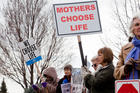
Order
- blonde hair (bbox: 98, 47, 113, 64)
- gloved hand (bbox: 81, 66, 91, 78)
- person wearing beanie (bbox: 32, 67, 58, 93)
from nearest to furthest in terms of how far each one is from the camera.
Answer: blonde hair (bbox: 98, 47, 113, 64) < gloved hand (bbox: 81, 66, 91, 78) < person wearing beanie (bbox: 32, 67, 58, 93)

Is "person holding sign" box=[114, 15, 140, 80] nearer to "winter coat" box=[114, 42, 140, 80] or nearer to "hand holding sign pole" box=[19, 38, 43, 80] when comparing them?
"winter coat" box=[114, 42, 140, 80]

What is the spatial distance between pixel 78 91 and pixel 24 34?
11105 mm

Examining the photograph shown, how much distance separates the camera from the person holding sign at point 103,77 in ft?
13.9

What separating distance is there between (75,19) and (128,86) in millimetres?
2813

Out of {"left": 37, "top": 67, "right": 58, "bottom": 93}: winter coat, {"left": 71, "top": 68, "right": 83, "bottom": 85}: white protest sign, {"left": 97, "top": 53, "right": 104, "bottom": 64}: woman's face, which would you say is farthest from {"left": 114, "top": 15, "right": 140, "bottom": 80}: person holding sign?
{"left": 37, "top": 67, "right": 58, "bottom": 93}: winter coat

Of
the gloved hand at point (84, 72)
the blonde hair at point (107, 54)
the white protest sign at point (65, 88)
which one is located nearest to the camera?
the blonde hair at point (107, 54)

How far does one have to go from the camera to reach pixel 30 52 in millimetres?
7875

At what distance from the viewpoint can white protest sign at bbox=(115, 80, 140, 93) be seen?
264cm

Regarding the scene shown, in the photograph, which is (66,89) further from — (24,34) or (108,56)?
(24,34)

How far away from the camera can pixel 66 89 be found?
5766mm

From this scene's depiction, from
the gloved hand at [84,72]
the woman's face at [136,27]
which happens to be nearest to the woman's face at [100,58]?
the gloved hand at [84,72]

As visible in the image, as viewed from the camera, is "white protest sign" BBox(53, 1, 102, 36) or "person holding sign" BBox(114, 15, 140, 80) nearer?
"person holding sign" BBox(114, 15, 140, 80)

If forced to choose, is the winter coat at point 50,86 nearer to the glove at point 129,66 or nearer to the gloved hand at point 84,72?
the gloved hand at point 84,72

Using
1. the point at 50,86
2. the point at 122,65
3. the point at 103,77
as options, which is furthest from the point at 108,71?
the point at 50,86
